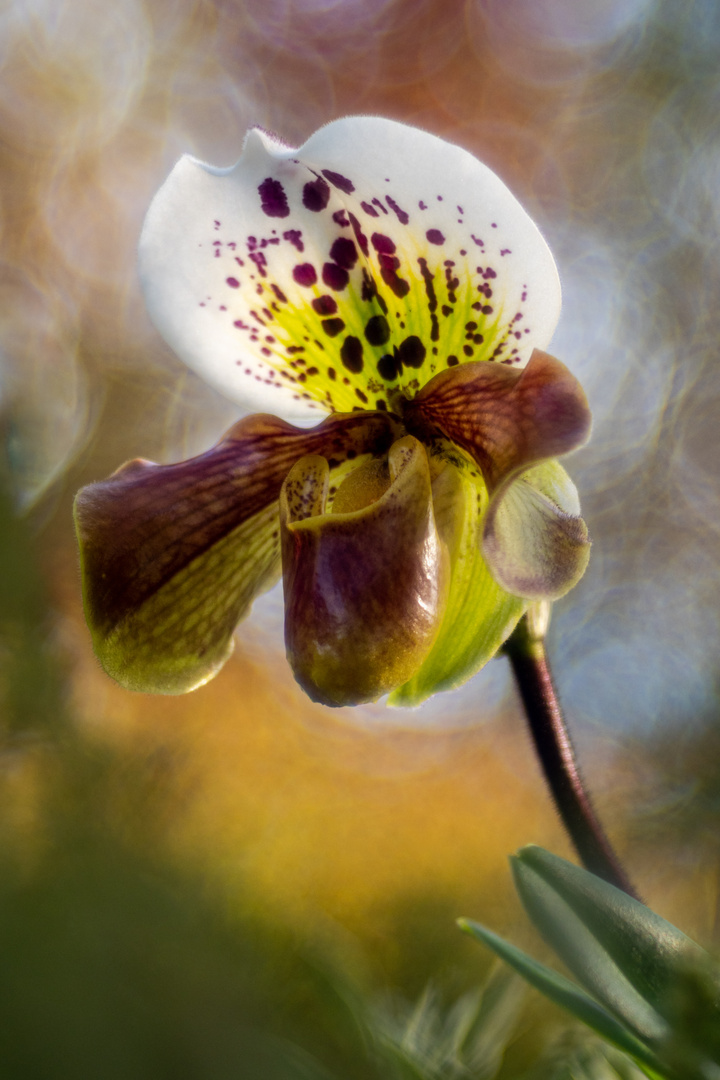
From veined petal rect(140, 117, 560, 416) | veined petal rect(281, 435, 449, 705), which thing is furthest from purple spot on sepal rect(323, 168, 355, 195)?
veined petal rect(281, 435, 449, 705)

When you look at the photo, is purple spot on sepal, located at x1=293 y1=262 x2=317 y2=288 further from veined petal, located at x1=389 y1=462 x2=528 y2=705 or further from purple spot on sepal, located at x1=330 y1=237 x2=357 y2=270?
veined petal, located at x1=389 y1=462 x2=528 y2=705

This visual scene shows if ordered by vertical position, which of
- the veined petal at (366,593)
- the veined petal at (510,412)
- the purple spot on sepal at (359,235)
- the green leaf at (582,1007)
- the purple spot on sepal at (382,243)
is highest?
the purple spot on sepal at (382,243)

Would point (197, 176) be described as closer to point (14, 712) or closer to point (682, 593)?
point (14, 712)

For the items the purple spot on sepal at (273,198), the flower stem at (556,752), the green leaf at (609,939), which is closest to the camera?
the green leaf at (609,939)

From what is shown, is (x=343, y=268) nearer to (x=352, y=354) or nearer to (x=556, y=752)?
A: (x=352, y=354)

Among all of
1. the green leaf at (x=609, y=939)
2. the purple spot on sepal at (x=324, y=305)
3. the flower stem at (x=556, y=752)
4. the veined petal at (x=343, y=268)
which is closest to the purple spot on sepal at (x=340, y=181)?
Answer: the veined petal at (x=343, y=268)

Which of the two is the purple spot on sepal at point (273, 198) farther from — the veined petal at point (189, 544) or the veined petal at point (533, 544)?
the veined petal at point (533, 544)

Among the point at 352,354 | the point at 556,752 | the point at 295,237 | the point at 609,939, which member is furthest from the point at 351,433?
the point at 609,939
